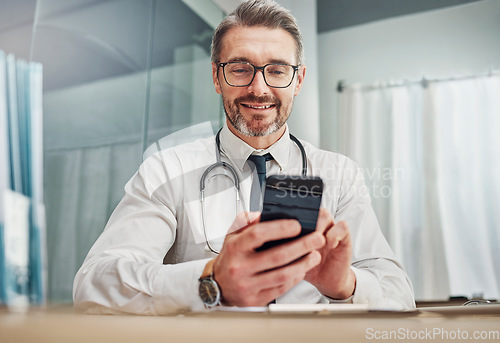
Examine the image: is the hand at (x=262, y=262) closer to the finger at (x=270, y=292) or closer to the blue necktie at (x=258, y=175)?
the finger at (x=270, y=292)

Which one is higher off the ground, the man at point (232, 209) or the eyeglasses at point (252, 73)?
the eyeglasses at point (252, 73)

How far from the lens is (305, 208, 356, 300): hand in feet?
1.42

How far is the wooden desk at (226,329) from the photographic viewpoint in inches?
10.0

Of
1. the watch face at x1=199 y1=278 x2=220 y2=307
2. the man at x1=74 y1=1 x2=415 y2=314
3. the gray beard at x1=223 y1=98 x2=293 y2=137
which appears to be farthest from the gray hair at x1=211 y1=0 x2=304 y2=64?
the watch face at x1=199 y1=278 x2=220 y2=307

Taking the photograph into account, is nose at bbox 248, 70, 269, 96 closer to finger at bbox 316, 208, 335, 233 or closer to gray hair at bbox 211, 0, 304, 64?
gray hair at bbox 211, 0, 304, 64

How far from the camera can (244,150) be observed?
2.39 ft

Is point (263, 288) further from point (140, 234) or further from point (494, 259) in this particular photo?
point (494, 259)

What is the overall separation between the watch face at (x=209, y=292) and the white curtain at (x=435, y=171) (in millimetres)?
490

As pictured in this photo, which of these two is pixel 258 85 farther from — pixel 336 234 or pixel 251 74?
pixel 336 234

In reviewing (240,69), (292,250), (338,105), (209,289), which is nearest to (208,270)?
(209,289)

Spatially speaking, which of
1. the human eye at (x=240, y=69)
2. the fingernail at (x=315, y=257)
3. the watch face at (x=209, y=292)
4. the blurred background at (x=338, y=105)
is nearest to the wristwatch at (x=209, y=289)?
the watch face at (x=209, y=292)

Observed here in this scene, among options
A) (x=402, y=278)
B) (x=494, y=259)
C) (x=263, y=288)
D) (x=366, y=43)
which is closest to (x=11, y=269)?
(x=263, y=288)

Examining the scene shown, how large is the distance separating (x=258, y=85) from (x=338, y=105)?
0.52 m

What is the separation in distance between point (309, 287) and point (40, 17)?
670 mm
